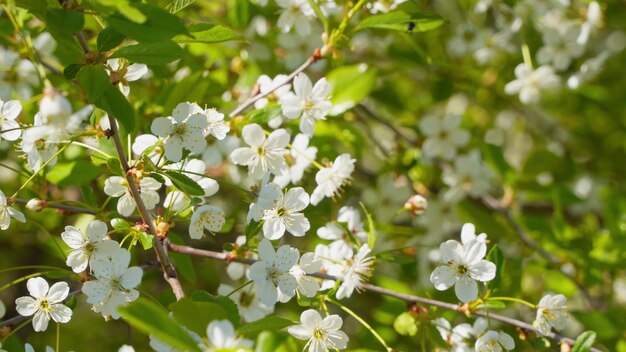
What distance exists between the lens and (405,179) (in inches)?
96.5

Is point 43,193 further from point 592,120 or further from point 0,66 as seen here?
point 592,120

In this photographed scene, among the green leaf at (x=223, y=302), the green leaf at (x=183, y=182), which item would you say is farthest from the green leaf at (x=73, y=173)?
the green leaf at (x=223, y=302)

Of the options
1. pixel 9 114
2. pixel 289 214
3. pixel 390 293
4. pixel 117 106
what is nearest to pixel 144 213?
pixel 117 106

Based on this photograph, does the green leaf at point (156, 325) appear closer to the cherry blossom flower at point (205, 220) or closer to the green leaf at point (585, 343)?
the cherry blossom flower at point (205, 220)

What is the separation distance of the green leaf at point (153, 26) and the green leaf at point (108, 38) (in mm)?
156

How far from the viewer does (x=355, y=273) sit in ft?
5.25

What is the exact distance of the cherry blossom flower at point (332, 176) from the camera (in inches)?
68.3

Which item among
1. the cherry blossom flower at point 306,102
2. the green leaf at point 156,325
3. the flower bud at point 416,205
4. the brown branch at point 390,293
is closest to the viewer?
the green leaf at point 156,325

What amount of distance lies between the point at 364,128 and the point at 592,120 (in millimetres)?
1245

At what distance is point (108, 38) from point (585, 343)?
45.1 inches

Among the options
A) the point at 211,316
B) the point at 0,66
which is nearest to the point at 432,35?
the point at 0,66

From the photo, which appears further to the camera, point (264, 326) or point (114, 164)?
point (114, 164)

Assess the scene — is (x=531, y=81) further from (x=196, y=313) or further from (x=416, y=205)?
(x=196, y=313)

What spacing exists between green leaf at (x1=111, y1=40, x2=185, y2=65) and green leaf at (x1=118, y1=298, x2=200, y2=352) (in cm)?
50
